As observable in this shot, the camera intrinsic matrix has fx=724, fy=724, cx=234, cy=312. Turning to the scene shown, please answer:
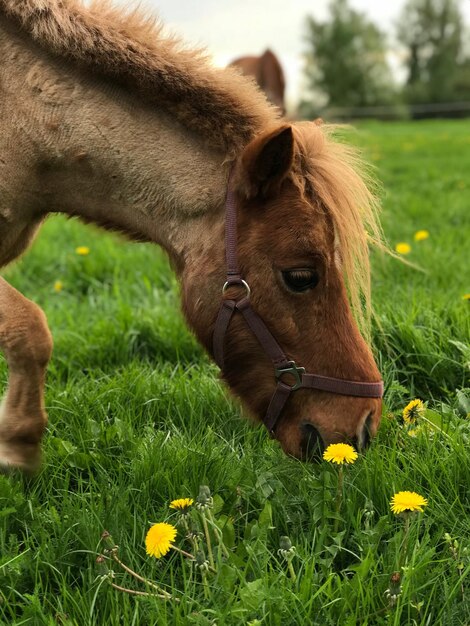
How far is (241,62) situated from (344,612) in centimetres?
896

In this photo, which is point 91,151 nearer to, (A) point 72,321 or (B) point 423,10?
(A) point 72,321

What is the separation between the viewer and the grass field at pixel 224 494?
1.90m

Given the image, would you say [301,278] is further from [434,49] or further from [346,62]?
[434,49]

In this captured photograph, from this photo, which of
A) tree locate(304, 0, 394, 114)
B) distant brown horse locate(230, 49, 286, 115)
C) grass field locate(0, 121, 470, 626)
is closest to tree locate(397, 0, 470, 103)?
tree locate(304, 0, 394, 114)

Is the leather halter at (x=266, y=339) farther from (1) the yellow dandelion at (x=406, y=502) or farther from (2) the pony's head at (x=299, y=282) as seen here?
(1) the yellow dandelion at (x=406, y=502)

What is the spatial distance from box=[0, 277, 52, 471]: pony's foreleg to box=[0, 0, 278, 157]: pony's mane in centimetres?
90

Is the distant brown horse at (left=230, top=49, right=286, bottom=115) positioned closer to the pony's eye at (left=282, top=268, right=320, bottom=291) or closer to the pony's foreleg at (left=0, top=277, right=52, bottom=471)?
the pony's eye at (left=282, top=268, right=320, bottom=291)

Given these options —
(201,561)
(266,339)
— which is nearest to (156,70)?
(266,339)

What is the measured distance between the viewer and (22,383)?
2.46 m

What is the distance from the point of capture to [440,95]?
2633 inches

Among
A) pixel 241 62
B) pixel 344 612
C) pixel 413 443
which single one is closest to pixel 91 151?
pixel 413 443

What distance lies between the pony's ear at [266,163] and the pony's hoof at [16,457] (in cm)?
115

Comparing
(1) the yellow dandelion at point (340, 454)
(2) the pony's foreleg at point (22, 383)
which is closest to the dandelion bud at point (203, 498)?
(1) the yellow dandelion at point (340, 454)

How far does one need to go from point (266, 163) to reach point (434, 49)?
255 ft
